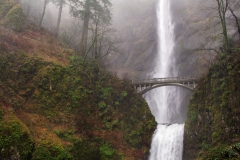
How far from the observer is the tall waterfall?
20.4 metres

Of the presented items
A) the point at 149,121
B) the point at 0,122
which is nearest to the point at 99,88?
the point at 149,121

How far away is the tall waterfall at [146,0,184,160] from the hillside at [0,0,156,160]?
4.81ft

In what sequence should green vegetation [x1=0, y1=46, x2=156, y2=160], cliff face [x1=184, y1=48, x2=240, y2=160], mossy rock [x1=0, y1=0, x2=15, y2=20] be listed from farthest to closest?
mossy rock [x1=0, y1=0, x2=15, y2=20] < cliff face [x1=184, y1=48, x2=240, y2=160] < green vegetation [x1=0, y1=46, x2=156, y2=160]

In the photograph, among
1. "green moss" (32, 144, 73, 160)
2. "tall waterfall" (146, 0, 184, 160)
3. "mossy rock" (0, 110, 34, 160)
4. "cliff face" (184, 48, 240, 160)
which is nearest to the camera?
"mossy rock" (0, 110, 34, 160)

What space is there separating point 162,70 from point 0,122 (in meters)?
34.8

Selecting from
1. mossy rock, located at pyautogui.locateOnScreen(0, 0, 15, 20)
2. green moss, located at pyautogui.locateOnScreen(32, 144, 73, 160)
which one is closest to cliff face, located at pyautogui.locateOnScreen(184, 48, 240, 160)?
green moss, located at pyautogui.locateOnScreen(32, 144, 73, 160)

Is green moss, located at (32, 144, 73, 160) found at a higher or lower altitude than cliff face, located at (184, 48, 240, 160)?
lower

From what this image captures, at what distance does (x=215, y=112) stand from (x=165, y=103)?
22.3 m

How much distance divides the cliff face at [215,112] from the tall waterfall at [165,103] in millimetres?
1328

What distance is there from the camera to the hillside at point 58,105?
13.3m

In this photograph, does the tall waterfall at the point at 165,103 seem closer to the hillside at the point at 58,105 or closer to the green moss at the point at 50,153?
the hillside at the point at 58,105

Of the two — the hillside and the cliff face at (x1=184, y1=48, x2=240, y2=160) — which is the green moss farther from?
the cliff face at (x1=184, y1=48, x2=240, y2=160)

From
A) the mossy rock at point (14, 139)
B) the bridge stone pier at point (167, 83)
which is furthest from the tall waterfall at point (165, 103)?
the mossy rock at point (14, 139)

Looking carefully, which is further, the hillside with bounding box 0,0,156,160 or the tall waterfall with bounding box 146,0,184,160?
the tall waterfall with bounding box 146,0,184,160
